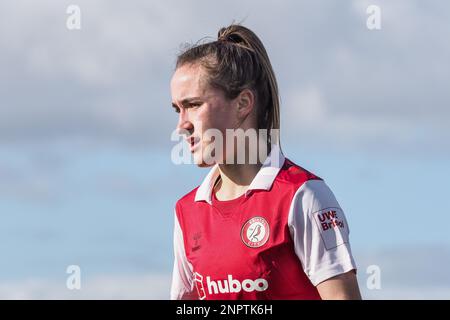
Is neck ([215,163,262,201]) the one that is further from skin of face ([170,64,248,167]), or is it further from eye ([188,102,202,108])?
eye ([188,102,202,108])

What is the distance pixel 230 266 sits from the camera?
9.78 m

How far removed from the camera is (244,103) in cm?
993

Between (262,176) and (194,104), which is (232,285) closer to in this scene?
(262,176)

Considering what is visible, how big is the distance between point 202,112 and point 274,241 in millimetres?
1261

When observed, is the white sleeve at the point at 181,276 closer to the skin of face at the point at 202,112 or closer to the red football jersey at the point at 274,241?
the red football jersey at the point at 274,241

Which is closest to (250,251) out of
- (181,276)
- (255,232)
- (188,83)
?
(255,232)

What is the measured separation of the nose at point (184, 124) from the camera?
987cm

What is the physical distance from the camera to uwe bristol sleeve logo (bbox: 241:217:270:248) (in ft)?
31.8

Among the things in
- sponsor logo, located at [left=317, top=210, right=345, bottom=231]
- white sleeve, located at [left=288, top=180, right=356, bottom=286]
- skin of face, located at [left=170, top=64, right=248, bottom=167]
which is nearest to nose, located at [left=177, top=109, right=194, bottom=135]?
skin of face, located at [left=170, top=64, right=248, bottom=167]
